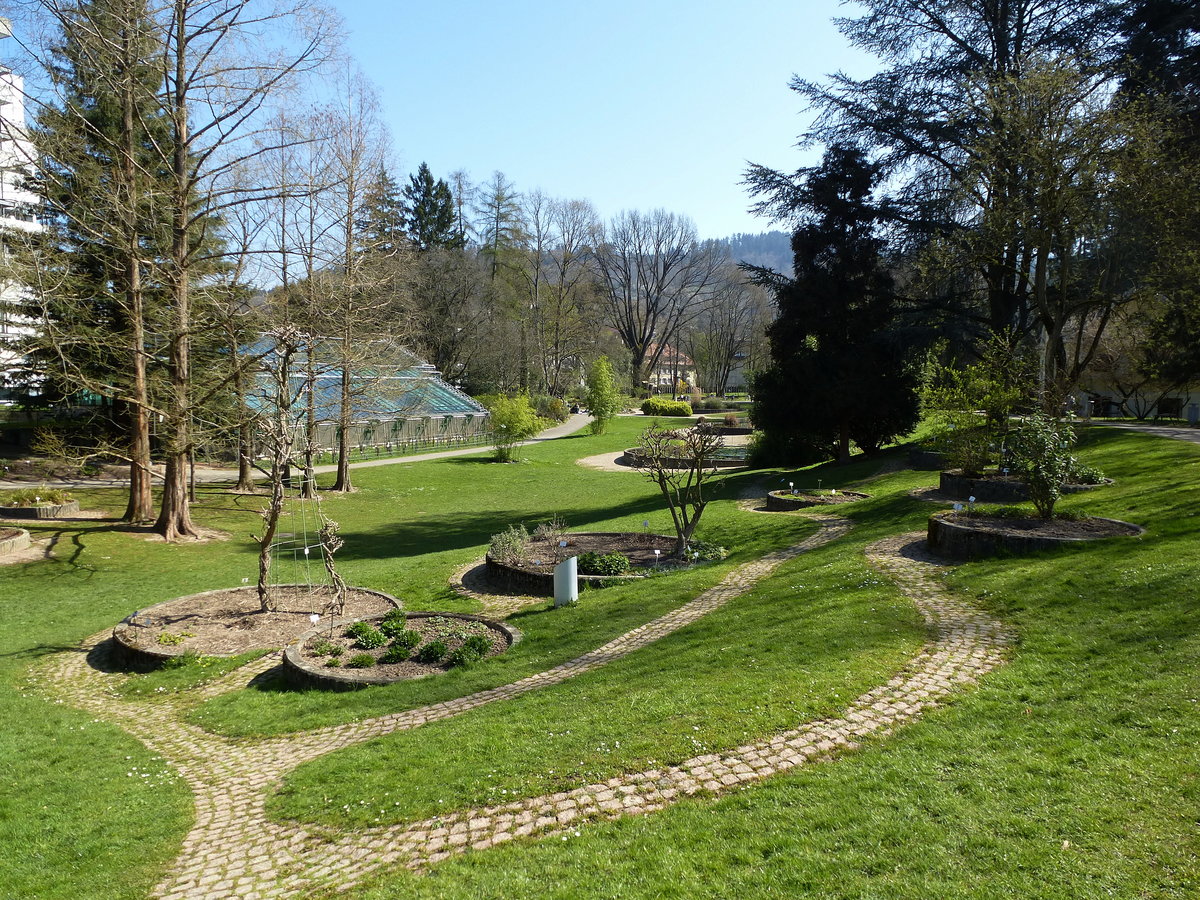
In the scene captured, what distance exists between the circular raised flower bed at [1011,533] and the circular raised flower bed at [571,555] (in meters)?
4.33

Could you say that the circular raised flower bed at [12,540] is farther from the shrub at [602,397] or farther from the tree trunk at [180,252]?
the shrub at [602,397]

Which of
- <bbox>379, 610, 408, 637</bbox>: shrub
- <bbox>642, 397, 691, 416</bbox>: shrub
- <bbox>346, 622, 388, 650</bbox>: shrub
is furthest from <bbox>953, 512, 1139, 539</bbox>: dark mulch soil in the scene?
<bbox>642, 397, 691, 416</bbox>: shrub

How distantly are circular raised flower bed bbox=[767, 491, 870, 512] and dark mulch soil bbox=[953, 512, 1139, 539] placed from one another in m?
5.74

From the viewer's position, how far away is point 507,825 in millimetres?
4844

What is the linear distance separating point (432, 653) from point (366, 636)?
1079 mm

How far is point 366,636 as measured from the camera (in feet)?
30.7

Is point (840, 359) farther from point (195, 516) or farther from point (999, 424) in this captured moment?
point (195, 516)

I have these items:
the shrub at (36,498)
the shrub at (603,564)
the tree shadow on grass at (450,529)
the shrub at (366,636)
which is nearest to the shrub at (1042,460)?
the shrub at (603,564)

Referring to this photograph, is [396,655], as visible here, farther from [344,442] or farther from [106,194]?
[344,442]

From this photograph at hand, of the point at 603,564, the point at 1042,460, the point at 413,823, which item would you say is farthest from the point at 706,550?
the point at 413,823

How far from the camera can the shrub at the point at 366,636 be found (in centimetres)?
930

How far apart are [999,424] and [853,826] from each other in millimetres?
13045

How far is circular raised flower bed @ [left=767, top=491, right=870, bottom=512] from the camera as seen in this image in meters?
17.8

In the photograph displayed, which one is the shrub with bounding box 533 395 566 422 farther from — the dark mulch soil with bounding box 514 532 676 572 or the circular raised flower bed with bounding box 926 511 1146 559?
the circular raised flower bed with bounding box 926 511 1146 559
